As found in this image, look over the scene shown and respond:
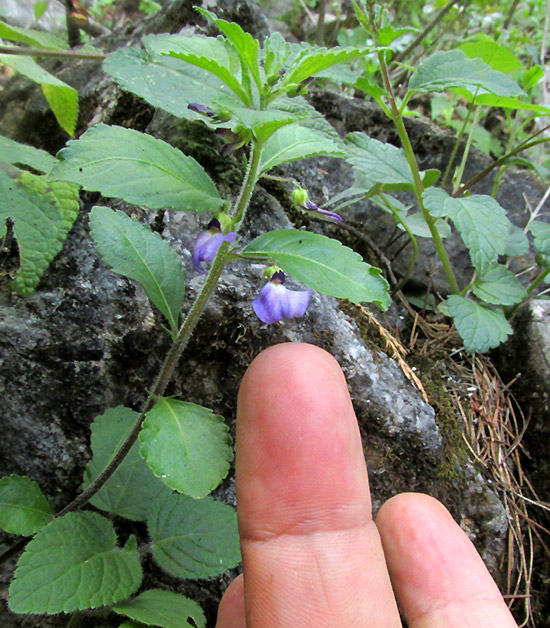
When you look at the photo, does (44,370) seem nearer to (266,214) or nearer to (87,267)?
(87,267)

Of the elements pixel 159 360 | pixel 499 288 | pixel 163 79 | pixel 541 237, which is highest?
pixel 163 79

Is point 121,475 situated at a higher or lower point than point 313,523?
lower

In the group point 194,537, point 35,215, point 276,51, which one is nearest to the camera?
point 276,51

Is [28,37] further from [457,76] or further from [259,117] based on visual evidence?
[457,76]

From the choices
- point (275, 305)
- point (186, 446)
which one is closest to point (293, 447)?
point (186, 446)

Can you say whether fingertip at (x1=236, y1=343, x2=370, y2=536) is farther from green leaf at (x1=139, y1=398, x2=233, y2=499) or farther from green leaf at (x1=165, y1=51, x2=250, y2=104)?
green leaf at (x1=165, y1=51, x2=250, y2=104)

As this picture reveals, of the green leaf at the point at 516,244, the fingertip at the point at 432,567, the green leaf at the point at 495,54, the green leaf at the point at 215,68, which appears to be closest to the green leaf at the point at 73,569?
the fingertip at the point at 432,567

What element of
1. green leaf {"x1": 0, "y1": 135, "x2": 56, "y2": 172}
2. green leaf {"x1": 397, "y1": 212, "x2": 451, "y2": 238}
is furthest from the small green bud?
green leaf {"x1": 397, "y1": 212, "x2": 451, "y2": 238}
